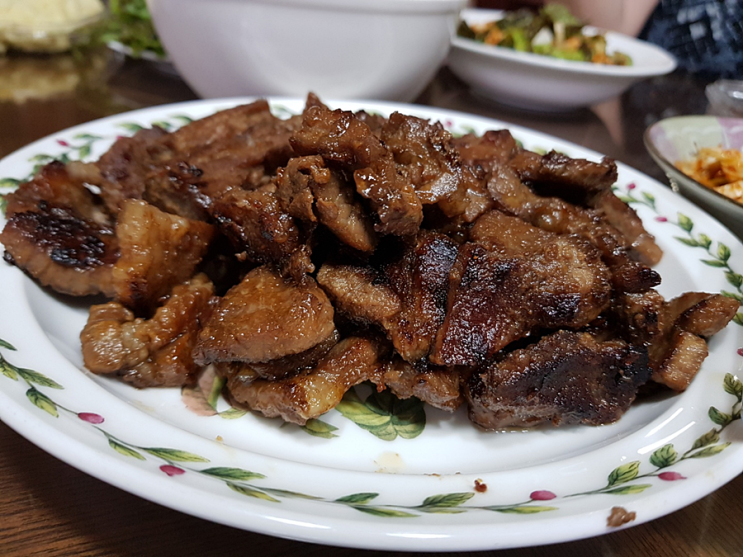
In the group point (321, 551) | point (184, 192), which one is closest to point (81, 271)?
point (184, 192)

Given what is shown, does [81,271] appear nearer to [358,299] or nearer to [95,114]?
[358,299]

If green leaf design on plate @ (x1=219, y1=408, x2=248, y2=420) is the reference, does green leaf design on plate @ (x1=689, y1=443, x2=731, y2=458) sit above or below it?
above

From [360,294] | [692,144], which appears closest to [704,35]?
[692,144]

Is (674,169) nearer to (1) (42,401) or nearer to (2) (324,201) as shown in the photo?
(2) (324,201)

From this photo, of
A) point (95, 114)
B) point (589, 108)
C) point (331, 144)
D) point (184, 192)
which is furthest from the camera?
point (589, 108)

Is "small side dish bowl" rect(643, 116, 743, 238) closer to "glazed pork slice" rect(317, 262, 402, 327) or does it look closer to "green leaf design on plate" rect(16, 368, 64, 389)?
"glazed pork slice" rect(317, 262, 402, 327)

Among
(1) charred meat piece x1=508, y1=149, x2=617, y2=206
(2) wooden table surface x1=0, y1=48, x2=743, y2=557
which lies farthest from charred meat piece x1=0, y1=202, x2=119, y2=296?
(1) charred meat piece x1=508, y1=149, x2=617, y2=206
